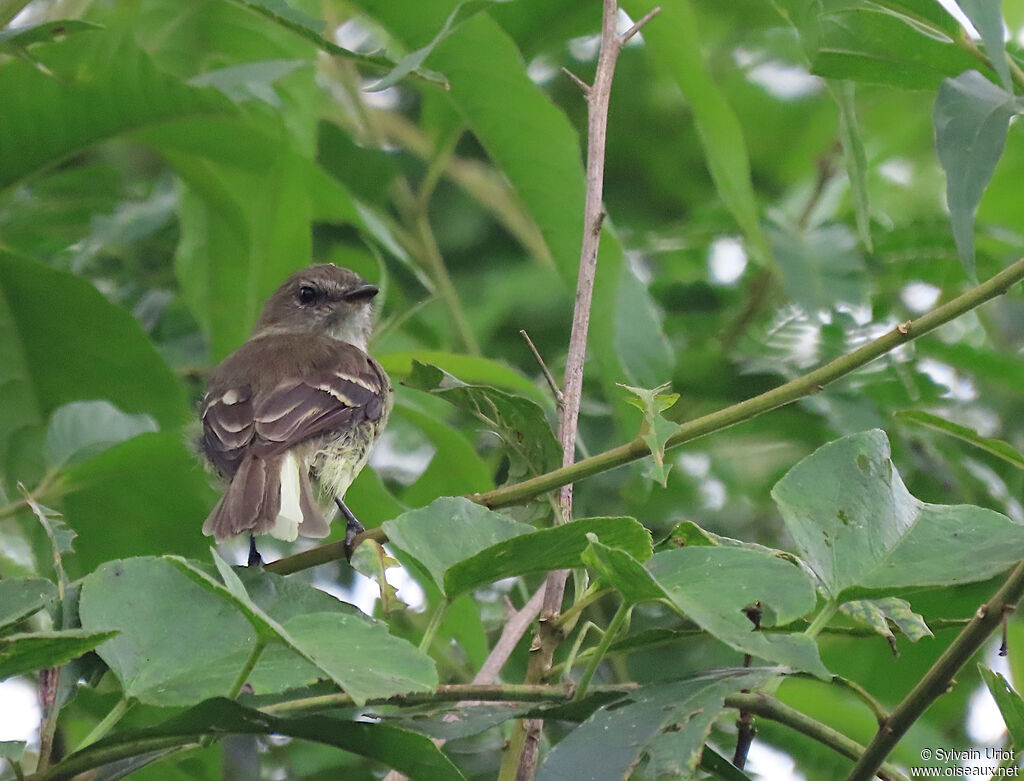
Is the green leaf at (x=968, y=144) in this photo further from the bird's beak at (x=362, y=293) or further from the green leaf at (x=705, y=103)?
the bird's beak at (x=362, y=293)

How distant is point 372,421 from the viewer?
4.22m

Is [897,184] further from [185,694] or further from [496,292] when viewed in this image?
[185,694]

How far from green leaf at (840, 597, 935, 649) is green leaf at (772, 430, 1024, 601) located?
9cm

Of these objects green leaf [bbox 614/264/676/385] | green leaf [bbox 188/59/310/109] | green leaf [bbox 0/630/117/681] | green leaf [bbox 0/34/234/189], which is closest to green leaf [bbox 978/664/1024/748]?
green leaf [bbox 0/630/117/681]

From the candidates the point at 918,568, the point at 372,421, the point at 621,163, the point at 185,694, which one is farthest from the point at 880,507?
the point at 621,163

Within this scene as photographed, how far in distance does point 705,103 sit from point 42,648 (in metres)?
2.43

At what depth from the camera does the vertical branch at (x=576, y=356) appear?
2.04 m

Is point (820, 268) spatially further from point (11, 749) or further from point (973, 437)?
point (11, 749)

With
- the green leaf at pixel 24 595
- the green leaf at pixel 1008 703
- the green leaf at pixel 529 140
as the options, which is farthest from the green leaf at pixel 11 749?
the green leaf at pixel 529 140

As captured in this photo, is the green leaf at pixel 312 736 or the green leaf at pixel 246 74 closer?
the green leaf at pixel 312 736

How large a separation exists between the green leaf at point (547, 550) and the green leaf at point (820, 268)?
247 centimetres

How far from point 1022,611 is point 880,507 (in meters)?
2.83

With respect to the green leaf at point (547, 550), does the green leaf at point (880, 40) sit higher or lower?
higher

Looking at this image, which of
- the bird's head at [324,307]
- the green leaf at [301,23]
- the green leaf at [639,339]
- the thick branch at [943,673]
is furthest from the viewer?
the bird's head at [324,307]
